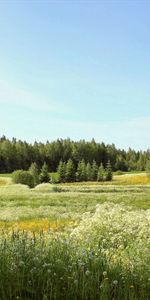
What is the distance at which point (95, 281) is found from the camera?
551cm

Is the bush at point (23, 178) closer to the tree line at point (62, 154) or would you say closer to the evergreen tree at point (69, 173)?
the evergreen tree at point (69, 173)

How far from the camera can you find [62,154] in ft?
433

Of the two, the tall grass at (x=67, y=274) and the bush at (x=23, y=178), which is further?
the bush at (x=23, y=178)

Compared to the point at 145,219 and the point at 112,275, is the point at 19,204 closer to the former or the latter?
the point at 145,219

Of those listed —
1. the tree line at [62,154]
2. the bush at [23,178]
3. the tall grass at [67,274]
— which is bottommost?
the tall grass at [67,274]

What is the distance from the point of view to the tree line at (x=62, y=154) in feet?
401

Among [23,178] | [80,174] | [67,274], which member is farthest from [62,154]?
[67,274]

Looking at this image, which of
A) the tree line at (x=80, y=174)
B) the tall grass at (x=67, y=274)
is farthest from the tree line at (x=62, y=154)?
the tall grass at (x=67, y=274)

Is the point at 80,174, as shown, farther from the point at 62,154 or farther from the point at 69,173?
the point at 62,154

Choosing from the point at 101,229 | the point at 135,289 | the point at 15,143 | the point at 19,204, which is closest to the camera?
the point at 135,289

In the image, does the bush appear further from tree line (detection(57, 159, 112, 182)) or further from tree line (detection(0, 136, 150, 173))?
tree line (detection(0, 136, 150, 173))

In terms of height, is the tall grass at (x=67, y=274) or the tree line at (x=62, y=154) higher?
the tree line at (x=62, y=154)

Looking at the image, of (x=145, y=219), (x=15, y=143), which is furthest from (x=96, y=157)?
(x=145, y=219)

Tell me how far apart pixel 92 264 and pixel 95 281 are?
1.35 feet
